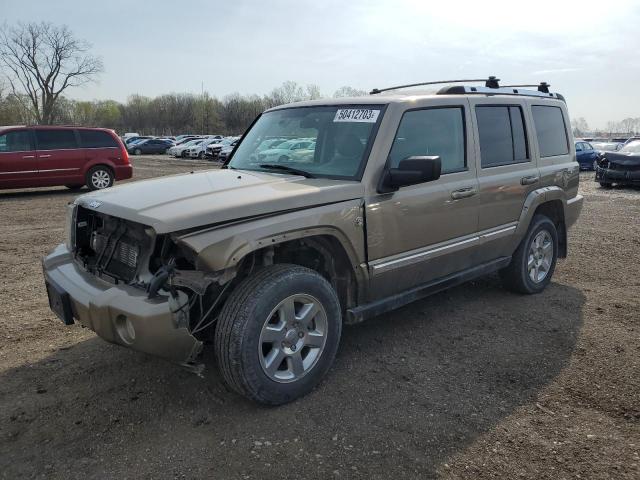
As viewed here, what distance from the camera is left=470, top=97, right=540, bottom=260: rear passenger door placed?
4.50 m

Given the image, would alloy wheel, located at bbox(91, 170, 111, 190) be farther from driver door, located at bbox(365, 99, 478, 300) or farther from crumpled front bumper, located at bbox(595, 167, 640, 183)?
crumpled front bumper, located at bbox(595, 167, 640, 183)

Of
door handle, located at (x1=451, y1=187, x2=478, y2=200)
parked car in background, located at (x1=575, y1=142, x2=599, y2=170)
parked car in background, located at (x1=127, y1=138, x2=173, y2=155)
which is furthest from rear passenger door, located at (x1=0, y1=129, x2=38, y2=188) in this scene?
parked car in background, located at (x1=127, y1=138, x2=173, y2=155)

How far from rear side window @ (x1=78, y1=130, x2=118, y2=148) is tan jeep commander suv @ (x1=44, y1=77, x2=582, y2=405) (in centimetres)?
1067

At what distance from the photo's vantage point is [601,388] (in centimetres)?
352

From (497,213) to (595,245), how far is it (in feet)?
13.1

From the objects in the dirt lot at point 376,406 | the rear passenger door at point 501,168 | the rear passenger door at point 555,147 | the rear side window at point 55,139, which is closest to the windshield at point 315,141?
the rear passenger door at point 501,168

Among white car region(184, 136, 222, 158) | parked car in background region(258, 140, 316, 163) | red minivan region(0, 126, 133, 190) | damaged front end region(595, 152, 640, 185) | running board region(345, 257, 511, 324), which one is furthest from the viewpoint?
white car region(184, 136, 222, 158)

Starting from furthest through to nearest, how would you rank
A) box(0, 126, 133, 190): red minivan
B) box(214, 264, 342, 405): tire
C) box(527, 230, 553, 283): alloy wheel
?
1. box(0, 126, 133, 190): red minivan
2. box(527, 230, 553, 283): alloy wheel
3. box(214, 264, 342, 405): tire

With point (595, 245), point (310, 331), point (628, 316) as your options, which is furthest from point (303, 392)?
point (595, 245)

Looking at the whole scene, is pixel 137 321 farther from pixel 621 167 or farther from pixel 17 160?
pixel 621 167

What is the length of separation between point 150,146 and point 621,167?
129 ft

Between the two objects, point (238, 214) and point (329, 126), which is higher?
point (329, 126)

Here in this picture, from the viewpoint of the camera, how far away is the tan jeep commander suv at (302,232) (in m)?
2.96

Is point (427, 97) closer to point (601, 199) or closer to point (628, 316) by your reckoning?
point (628, 316)
